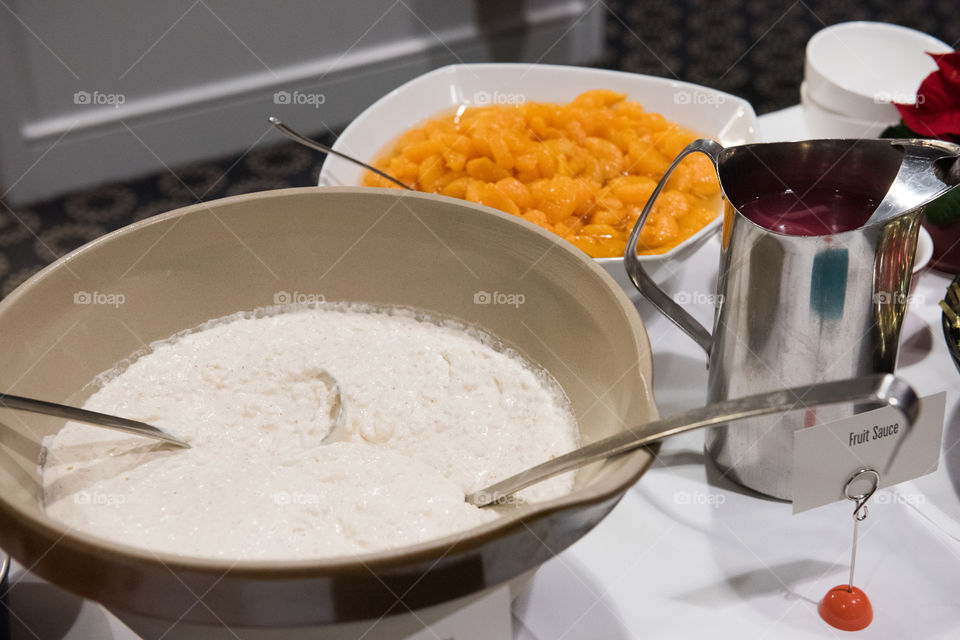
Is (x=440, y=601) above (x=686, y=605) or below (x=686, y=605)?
above

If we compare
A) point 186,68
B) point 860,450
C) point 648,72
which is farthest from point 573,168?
point 648,72

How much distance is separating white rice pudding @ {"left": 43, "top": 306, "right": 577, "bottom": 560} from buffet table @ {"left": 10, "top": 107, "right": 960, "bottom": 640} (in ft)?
0.47

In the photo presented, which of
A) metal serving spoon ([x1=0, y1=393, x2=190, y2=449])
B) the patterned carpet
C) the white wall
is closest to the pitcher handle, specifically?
metal serving spoon ([x1=0, y1=393, x2=190, y2=449])

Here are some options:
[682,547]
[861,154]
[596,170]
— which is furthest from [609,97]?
[682,547]

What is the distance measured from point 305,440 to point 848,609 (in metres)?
0.44

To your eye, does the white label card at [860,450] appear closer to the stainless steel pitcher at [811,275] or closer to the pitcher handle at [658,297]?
the stainless steel pitcher at [811,275]

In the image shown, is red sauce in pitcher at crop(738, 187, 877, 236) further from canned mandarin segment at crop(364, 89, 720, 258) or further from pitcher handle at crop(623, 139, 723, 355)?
canned mandarin segment at crop(364, 89, 720, 258)

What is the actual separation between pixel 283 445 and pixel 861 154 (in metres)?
0.52

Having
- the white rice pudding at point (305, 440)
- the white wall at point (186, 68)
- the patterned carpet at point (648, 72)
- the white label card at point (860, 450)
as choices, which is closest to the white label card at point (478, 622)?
the white rice pudding at point (305, 440)

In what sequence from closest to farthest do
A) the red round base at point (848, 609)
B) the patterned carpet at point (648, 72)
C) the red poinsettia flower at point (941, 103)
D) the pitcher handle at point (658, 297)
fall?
the red round base at point (848, 609), the pitcher handle at point (658, 297), the red poinsettia flower at point (941, 103), the patterned carpet at point (648, 72)

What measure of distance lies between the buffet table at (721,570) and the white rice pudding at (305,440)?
0.14 metres

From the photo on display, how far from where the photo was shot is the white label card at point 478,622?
22.8 inches

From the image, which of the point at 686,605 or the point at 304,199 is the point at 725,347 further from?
the point at 304,199

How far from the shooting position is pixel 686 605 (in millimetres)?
714
